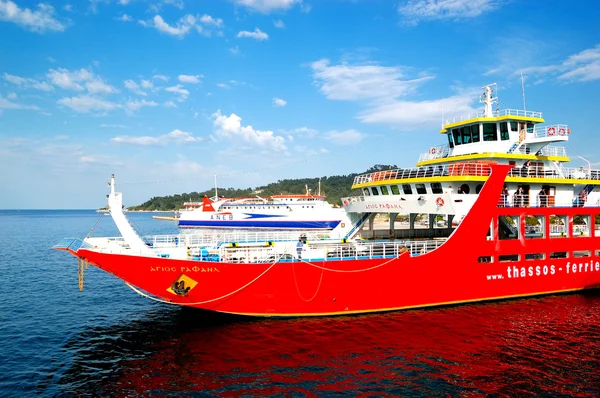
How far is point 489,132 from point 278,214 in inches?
1875

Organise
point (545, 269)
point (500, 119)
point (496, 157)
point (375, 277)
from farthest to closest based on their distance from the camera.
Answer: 1. point (500, 119)
2. point (496, 157)
3. point (545, 269)
4. point (375, 277)

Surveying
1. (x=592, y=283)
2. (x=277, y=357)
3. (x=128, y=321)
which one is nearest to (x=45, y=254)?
(x=128, y=321)

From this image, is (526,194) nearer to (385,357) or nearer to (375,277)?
(375,277)

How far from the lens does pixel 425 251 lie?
1727 centimetres

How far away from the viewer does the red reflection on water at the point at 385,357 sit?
36.9 feet

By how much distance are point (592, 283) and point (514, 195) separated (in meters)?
6.93

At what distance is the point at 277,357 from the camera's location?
42.5ft

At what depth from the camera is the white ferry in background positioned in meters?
65.2

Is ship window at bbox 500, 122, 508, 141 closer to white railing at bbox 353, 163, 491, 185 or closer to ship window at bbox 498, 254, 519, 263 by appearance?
white railing at bbox 353, 163, 491, 185

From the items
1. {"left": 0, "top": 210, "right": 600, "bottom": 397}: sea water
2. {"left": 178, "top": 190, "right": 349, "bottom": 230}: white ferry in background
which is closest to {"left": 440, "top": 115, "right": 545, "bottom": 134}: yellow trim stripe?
{"left": 0, "top": 210, "right": 600, "bottom": 397}: sea water

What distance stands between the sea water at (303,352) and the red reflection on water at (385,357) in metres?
0.04

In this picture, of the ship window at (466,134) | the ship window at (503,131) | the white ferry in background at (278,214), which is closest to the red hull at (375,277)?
the ship window at (503,131)

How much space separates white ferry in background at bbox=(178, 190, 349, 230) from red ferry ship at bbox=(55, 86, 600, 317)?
41583 mm

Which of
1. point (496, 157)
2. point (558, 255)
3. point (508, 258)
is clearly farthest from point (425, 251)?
point (558, 255)
